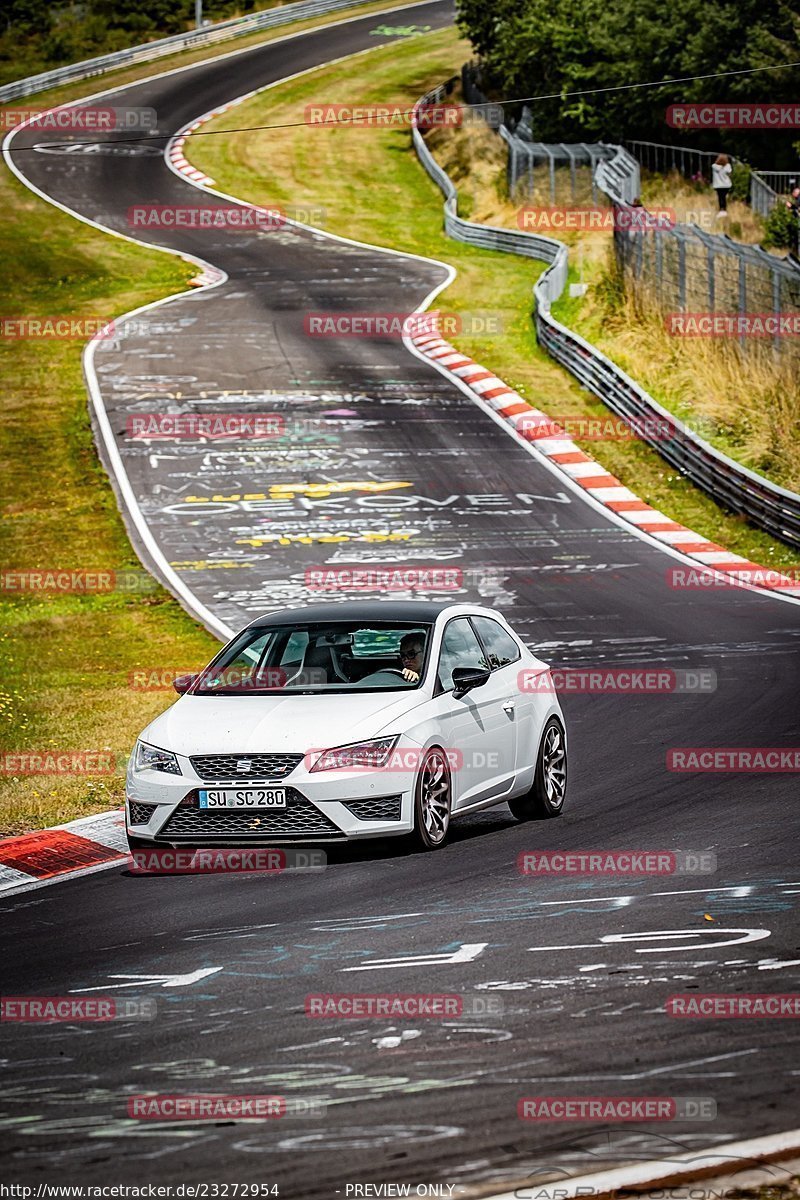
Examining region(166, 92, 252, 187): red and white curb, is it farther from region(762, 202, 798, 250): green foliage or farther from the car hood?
the car hood

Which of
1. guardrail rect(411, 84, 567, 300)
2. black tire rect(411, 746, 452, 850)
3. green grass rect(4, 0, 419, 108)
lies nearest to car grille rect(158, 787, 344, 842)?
black tire rect(411, 746, 452, 850)

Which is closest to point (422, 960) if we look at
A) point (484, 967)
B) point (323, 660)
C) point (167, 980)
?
point (484, 967)

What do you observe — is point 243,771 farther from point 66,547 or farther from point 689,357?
point 689,357

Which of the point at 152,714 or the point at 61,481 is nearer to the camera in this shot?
the point at 152,714

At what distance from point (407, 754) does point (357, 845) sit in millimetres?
645

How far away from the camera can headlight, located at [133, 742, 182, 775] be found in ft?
36.2

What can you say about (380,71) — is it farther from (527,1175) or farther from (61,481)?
(527,1175)

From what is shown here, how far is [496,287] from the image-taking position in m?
45.0

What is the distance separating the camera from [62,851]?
12164 mm

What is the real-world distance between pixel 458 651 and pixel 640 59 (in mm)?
40569

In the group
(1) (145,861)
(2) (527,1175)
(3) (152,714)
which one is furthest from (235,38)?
(2) (527,1175)

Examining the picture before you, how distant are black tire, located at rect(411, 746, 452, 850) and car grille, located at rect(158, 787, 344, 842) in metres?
0.56

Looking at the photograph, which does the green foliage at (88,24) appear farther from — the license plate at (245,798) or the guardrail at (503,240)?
the license plate at (245,798)

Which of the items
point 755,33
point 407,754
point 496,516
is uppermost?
point 755,33
